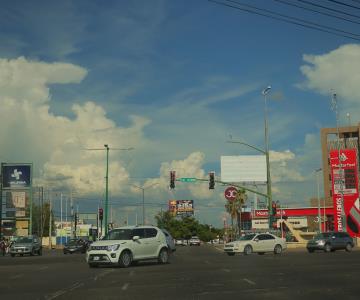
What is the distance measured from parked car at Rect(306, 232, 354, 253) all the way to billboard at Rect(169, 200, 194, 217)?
397ft

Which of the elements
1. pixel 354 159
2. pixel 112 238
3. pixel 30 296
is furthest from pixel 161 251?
pixel 354 159

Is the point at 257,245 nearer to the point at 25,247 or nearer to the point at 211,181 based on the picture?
the point at 211,181

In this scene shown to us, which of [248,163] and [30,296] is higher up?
[248,163]

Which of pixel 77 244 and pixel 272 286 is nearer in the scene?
pixel 272 286

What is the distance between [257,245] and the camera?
3978cm

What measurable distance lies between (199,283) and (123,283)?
2.26 m

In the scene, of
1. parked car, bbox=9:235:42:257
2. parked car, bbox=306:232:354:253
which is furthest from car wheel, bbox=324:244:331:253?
parked car, bbox=9:235:42:257

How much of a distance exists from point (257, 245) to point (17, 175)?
142ft

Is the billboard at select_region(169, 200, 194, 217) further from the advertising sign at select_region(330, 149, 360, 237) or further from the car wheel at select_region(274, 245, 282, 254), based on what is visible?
the car wheel at select_region(274, 245, 282, 254)

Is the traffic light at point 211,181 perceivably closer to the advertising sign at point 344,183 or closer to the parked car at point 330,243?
the parked car at point 330,243

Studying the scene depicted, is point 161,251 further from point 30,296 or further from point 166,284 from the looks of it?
point 30,296

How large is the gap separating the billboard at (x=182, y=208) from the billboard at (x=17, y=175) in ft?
309

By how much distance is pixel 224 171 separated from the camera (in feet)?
230

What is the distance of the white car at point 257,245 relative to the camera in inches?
1569
